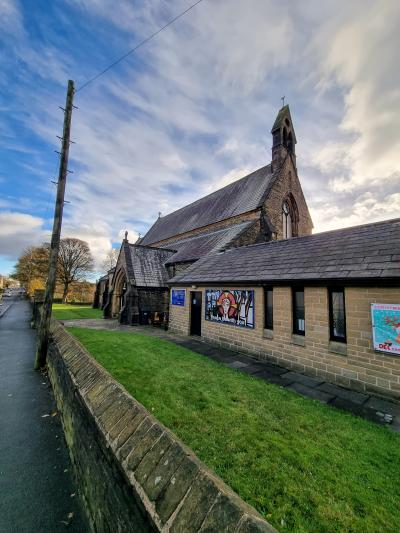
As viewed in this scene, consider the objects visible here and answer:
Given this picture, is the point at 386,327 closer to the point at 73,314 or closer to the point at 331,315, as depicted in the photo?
the point at 331,315

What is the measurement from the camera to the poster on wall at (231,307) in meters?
10.3

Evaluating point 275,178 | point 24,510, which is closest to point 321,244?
point 24,510

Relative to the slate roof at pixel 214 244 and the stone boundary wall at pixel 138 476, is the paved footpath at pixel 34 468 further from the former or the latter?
the slate roof at pixel 214 244

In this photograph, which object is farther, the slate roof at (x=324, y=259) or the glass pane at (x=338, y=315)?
the glass pane at (x=338, y=315)

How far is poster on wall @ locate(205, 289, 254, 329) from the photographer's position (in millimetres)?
10305

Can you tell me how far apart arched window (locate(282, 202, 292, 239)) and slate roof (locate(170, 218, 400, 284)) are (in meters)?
12.5

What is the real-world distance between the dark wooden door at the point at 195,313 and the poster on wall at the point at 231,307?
4.32ft

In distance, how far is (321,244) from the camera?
10.0 meters

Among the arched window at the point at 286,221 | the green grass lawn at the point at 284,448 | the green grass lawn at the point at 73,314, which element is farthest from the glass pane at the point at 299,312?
the green grass lawn at the point at 73,314

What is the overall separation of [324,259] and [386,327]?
2990 mm

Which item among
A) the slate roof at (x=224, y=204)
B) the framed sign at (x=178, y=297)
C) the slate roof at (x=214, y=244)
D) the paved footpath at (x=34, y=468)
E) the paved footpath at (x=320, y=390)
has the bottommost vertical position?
the paved footpath at (x=34, y=468)

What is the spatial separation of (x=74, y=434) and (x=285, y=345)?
23.2 feet

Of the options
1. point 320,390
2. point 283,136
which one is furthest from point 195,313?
point 283,136

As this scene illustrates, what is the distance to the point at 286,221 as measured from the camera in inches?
979
